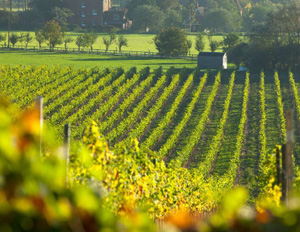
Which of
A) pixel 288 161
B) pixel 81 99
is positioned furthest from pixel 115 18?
pixel 288 161

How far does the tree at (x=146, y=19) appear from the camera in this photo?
11681 centimetres

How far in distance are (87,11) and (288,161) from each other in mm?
111575

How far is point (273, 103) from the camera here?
47156mm

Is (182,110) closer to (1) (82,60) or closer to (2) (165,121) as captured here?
(2) (165,121)

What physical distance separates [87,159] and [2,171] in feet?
2.25

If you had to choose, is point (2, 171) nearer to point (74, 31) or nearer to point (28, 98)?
point (28, 98)

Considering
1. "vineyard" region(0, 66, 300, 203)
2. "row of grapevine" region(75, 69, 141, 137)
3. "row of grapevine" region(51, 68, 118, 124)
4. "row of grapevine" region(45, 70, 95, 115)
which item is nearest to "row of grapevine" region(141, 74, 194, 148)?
"vineyard" region(0, 66, 300, 203)

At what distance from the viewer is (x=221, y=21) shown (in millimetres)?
122312

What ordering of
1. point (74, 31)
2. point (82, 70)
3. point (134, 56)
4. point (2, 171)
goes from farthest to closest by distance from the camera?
point (74, 31) → point (134, 56) → point (82, 70) → point (2, 171)

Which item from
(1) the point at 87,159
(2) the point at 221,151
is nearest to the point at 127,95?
(2) the point at 221,151

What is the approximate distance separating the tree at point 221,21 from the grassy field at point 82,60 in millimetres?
44687

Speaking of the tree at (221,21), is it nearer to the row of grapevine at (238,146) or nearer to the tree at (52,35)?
the tree at (52,35)

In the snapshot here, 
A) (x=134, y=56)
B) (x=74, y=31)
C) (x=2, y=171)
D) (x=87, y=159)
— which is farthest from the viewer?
(x=74, y=31)

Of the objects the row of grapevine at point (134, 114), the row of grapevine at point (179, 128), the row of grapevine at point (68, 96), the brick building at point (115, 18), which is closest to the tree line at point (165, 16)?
the brick building at point (115, 18)
